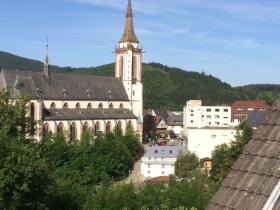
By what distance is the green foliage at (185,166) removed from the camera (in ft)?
170

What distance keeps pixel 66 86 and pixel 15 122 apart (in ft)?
143

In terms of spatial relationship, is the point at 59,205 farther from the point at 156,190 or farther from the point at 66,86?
the point at 66,86

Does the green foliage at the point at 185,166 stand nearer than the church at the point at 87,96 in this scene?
Yes

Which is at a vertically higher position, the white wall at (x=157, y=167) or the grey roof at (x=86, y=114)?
the grey roof at (x=86, y=114)

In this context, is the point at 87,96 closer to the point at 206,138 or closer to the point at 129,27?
the point at 129,27

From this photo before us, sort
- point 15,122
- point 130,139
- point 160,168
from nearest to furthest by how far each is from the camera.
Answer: point 15,122 → point 160,168 → point 130,139

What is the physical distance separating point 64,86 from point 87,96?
3.90 metres

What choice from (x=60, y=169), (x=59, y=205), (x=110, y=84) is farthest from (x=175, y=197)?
(x=110, y=84)

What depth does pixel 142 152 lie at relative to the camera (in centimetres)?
7212

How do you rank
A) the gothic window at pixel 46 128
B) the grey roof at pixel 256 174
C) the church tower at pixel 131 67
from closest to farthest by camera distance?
the grey roof at pixel 256 174 < the gothic window at pixel 46 128 < the church tower at pixel 131 67

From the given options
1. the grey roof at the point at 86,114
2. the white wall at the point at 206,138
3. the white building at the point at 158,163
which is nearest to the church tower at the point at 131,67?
the grey roof at the point at 86,114

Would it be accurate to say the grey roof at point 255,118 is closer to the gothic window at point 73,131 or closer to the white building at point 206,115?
the white building at point 206,115

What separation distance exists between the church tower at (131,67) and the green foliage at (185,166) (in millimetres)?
26779

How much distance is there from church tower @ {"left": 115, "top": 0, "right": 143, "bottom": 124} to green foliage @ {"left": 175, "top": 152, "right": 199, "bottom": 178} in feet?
87.9
